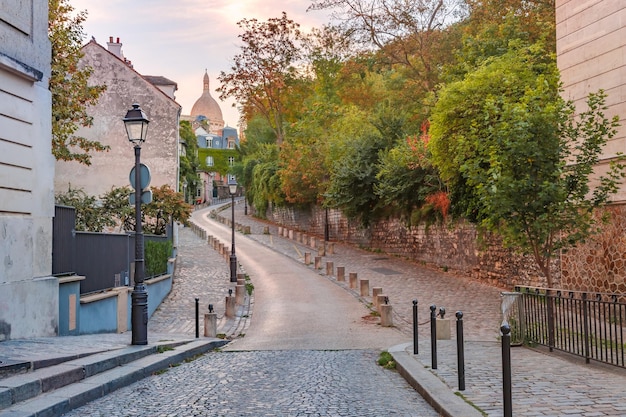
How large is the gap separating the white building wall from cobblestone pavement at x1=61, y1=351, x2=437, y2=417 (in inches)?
338

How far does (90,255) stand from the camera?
46.1ft

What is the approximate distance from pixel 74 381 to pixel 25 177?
15.0 ft

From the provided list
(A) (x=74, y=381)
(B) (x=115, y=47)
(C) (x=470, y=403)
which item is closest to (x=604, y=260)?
(C) (x=470, y=403)

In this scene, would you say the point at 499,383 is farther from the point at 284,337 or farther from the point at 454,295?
the point at 454,295

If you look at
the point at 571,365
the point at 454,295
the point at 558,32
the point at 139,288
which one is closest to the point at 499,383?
the point at 571,365

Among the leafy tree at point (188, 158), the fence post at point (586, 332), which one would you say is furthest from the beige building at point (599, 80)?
the leafy tree at point (188, 158)

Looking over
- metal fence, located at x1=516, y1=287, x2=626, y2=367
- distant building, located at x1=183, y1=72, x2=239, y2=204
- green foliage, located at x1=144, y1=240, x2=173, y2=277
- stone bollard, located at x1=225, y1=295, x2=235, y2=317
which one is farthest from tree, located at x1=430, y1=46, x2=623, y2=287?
distant building, located at x1=183, y1=72, x2=239, y2=204

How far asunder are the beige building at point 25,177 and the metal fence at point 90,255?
0.81 metres

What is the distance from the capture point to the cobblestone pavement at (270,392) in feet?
22.4

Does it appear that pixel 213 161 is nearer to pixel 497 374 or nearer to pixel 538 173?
pixel 538 173

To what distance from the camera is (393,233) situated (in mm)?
34469

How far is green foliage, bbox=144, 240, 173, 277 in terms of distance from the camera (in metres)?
20.9

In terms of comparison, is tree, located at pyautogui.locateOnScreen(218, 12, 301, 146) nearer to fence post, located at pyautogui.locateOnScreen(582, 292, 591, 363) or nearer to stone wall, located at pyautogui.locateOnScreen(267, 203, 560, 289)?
stone wall, located at pyautogui.locateOnScreen(267, 203, 560, 289)

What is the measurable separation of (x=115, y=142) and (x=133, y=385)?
29.4 m
